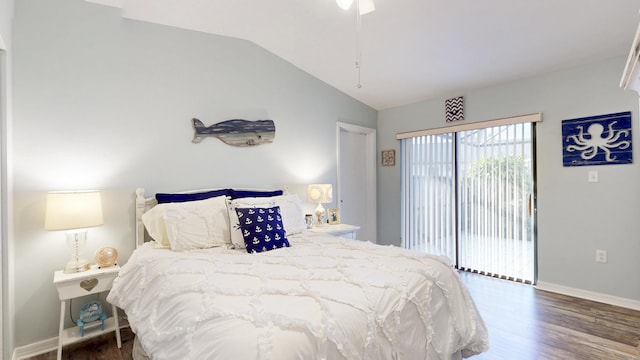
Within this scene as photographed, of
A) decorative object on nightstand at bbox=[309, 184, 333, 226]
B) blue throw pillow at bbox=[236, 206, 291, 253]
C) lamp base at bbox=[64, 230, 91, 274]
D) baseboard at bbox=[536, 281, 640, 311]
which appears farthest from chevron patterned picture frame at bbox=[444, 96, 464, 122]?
lamp base at bbox=[64, 230, 91, 274]

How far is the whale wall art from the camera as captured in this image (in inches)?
119

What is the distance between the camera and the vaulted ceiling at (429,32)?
8.27ft

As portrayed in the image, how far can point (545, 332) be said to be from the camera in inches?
94.7

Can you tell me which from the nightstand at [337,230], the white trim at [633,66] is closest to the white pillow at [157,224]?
the nightstand at [337,230]

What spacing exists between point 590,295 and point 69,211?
460 cm

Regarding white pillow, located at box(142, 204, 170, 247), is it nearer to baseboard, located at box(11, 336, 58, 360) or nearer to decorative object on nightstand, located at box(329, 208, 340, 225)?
baseboard, located at box(11, 336, 58, 360)

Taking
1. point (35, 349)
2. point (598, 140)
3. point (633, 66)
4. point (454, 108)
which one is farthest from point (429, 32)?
point (35, 349)

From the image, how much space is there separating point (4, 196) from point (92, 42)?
133cm

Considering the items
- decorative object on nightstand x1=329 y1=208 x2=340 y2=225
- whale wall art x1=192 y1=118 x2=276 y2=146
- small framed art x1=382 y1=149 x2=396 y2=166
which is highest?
whale wall art x1=192 y1=118 x2=276 y2=146

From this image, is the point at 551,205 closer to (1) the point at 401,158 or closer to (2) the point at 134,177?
(1) the point at 401,158

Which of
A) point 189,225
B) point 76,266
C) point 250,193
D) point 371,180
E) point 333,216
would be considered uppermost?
point 371,180

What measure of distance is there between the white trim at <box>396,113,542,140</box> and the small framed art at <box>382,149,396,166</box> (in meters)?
0.25

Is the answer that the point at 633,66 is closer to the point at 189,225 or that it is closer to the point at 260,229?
the point at 260,229

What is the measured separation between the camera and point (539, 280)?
3369 millimetres
